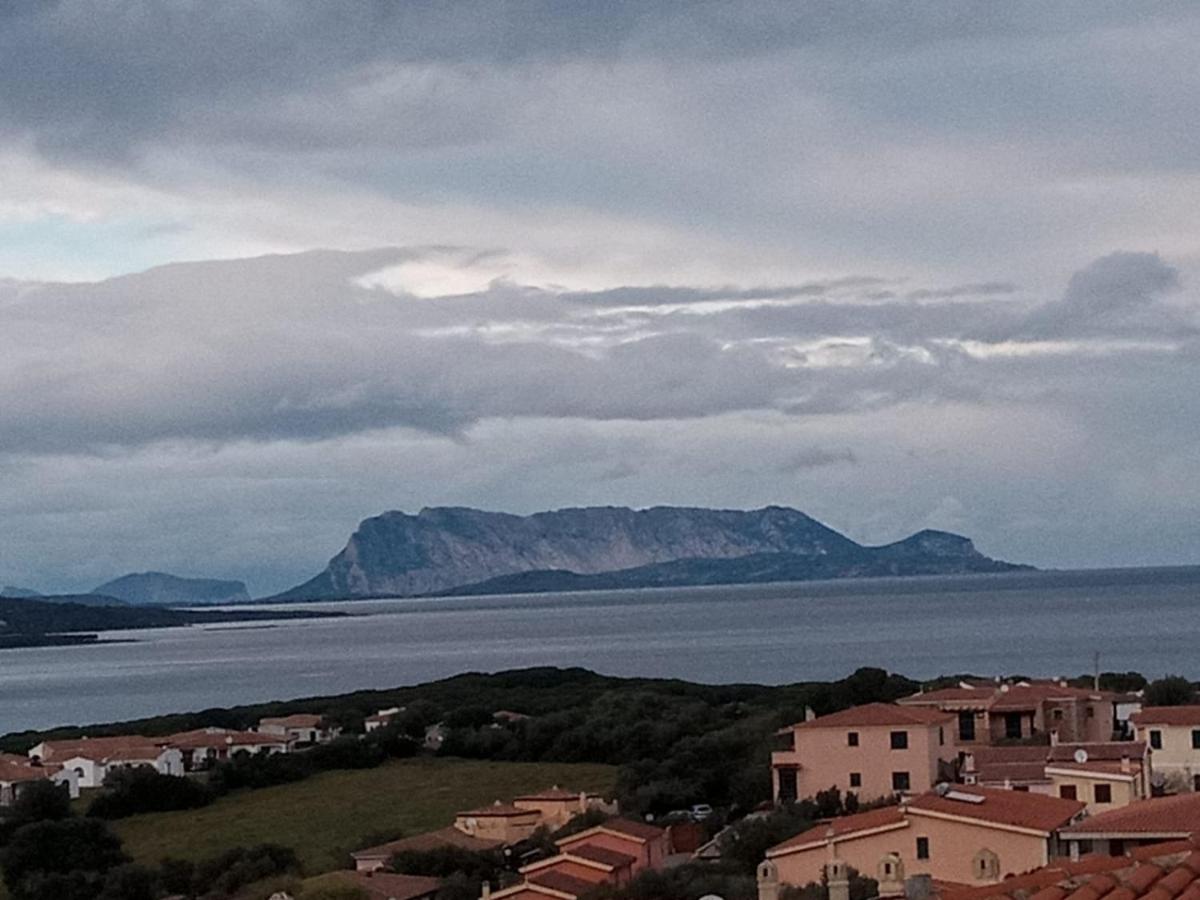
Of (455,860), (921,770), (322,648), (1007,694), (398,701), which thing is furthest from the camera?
(322,648)

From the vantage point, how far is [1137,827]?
65.0ft

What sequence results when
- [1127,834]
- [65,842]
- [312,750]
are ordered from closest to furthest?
[1127,834], [65,842], [312,750]

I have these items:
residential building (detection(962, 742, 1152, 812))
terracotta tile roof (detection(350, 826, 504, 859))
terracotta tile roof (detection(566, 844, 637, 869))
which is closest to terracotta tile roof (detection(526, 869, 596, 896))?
terracotta tile roof (detection(566, 844, 637, 869))

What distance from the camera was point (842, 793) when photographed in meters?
37.5

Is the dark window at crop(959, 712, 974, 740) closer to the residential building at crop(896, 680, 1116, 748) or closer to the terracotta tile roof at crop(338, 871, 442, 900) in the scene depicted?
the residential building at crop(896, 680, 1116, 748)

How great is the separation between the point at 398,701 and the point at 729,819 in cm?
4477

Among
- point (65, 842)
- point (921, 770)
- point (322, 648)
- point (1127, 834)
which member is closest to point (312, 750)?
point (65, 842)

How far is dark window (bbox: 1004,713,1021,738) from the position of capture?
4334 centimetres

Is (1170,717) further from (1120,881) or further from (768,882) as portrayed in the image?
(1120,881)

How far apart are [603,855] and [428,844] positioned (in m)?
5.27

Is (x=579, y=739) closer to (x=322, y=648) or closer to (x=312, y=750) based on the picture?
(x=312, y=750)

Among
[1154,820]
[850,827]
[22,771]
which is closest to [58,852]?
[22,771]

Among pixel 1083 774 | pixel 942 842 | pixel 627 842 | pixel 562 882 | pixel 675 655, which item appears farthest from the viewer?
pixel 675 655

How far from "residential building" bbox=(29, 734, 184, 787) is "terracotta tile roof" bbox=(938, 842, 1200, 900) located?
5401cm
